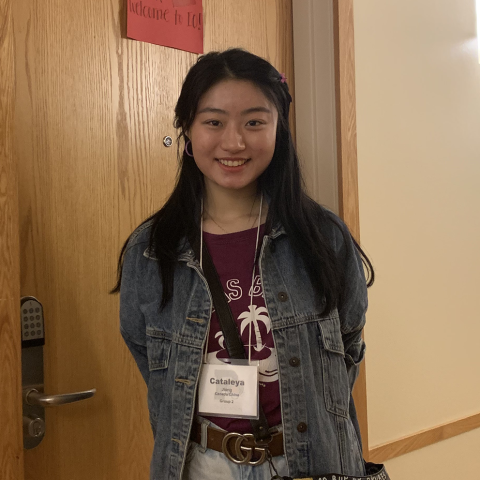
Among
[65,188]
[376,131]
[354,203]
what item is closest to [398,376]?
[354,203]

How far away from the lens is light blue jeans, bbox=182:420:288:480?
4.03 feet

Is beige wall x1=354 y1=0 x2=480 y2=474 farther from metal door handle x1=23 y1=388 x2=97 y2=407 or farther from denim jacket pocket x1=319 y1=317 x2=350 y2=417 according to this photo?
metal door handle x1=23 y1=388 x2=97 y2=407

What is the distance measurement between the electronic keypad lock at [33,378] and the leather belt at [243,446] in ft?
1.31

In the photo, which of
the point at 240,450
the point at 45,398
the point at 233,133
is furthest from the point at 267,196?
the point at 45,398

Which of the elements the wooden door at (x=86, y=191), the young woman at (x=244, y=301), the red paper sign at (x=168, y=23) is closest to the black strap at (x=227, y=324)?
the young woman at (x=244, y=301)

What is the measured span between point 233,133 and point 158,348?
492mm

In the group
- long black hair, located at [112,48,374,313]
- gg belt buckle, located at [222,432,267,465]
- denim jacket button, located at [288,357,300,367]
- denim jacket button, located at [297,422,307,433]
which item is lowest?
gg belt buckle, located at [222,432,267,465]

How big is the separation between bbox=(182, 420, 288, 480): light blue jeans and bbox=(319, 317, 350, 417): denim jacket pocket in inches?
6.3

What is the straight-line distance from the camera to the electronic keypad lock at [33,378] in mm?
1406

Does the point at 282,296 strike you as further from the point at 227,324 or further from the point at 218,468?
the point at 218,468

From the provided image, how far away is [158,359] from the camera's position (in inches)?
53.1

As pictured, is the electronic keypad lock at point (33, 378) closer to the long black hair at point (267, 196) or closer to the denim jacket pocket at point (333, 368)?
the long black hair at point (267, 196)

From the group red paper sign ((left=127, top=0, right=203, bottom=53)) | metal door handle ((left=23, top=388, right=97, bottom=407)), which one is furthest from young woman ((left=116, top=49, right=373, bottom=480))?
red paper sign ((left=127, top=0, right=203, bottom=53))

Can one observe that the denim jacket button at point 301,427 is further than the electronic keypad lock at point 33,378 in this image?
No
